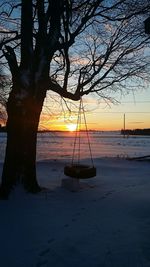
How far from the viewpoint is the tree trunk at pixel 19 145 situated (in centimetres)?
934

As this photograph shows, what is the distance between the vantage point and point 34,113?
977 cm

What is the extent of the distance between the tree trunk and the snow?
299mm

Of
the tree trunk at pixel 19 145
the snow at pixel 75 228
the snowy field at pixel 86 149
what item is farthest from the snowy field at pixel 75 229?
the snowy field at pixel 86 149

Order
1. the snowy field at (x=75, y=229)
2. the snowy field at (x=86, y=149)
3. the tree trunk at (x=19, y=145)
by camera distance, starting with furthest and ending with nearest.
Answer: the snowy field at (x=86, y=149) < the tree trunk at (x=19, y=145) < the snowy field at (x=75, y=229)

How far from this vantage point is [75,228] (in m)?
6.75

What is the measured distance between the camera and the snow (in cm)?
522

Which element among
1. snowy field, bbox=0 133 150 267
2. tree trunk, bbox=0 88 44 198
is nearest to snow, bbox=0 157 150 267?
snowy field, bbox=0 133 150 267

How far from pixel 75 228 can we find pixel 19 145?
11.3 ft

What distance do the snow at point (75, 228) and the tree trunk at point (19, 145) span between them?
0.30 m

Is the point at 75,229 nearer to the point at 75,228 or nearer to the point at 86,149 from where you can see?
the point at 75,228

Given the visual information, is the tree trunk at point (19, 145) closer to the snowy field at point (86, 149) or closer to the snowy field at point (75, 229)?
the snowy field at point (75, 229)

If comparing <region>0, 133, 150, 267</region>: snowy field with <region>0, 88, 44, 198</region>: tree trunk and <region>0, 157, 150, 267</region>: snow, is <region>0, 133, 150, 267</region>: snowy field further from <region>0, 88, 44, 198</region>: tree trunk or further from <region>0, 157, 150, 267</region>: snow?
<region>0, 88, 44, 198</region>: tree trunk

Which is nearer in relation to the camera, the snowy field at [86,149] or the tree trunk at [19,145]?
the tree trunk at [19,145]

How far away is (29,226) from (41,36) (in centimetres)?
549
